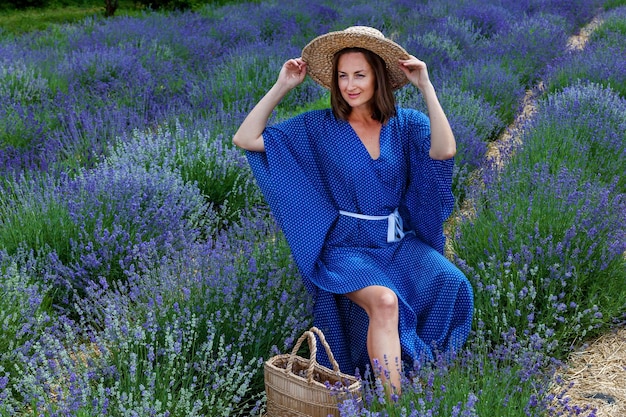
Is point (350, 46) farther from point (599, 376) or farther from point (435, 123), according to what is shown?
point (599, 376)

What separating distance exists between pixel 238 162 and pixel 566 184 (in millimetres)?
1770

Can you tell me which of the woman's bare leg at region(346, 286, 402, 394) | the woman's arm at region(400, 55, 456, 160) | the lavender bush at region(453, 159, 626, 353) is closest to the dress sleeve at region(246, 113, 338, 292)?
the woman's bare leg at region(346, 286, 402, 394)

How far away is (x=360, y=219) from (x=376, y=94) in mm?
464

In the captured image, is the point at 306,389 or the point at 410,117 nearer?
the point at 306,389

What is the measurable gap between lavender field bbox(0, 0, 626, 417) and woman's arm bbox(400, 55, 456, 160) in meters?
0.45

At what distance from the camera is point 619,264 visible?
10.3 ft

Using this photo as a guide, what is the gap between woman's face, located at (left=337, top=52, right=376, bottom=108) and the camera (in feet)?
9.12

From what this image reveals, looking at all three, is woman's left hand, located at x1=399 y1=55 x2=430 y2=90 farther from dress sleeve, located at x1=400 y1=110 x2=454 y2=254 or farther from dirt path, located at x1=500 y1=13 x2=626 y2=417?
dirt path, located at x1=500 y1=13 x2=626 y2=417

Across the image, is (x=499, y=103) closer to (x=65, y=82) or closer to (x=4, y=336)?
(x=65, y=82)

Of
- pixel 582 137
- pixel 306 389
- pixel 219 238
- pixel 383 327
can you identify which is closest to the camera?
pixel 306 389

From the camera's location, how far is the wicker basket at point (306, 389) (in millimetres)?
2266

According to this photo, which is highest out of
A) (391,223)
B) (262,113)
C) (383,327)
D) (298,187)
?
(262,113)

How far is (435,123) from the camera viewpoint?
271cm

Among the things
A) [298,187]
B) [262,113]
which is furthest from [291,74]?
[298,187]
